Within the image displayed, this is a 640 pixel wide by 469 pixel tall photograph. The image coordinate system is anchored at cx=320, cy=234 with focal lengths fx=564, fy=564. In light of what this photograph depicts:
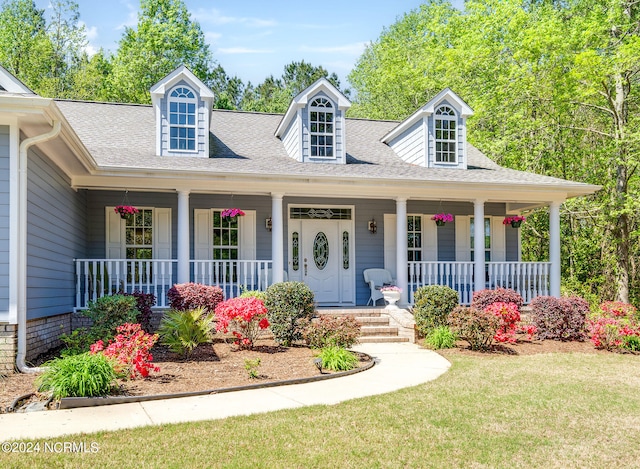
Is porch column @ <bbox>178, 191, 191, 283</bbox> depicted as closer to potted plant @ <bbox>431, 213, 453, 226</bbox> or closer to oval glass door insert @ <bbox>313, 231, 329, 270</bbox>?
oval glass door insert @ <bbox>313, 231, 329, 270</bbox>

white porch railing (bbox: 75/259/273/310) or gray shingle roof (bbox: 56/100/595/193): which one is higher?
gray shingle roof (bbox: 56/100/595/193)

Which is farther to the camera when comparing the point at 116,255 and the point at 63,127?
the point at 116,255

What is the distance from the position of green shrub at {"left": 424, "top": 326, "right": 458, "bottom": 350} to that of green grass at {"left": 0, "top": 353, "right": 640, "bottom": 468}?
3060 millimetres

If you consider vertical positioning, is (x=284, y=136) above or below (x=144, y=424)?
above

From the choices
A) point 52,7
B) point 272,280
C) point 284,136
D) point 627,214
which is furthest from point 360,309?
point 52,7

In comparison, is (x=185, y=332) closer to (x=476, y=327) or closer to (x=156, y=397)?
(x=156, y=397)

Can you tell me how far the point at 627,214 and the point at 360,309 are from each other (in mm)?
10192

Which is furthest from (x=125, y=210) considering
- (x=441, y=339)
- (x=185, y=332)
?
(x=441, y=339)

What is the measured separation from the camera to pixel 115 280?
11.5 m

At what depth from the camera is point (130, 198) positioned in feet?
40.0

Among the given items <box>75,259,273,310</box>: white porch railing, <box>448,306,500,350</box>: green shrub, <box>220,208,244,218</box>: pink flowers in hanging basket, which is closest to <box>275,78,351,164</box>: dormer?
<box>220,208,244,218</box>: pink flowers in hanging basket

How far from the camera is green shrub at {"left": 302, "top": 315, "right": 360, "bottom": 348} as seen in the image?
8.49 metres

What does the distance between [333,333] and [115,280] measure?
17.4 feet

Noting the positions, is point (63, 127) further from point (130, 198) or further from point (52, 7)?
point (52, 7)
